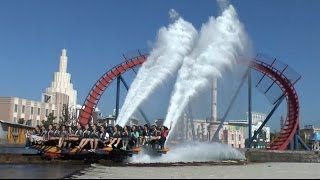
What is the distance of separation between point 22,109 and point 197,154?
401ft

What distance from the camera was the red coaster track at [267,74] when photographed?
175ft

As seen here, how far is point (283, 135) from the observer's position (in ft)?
190

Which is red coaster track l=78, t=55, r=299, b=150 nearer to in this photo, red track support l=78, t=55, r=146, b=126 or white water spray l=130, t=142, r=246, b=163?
red track support l=78, t=55, r=146, b=126

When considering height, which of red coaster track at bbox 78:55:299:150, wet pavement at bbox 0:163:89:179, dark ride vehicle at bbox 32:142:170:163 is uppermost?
red coaster track at bbox 78:55:299:150

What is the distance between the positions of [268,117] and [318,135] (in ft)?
187

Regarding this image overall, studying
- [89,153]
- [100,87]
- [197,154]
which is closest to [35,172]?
[89,153]

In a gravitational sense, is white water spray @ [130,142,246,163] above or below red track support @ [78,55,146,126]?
below

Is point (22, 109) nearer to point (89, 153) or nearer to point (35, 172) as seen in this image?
point (89, 153)

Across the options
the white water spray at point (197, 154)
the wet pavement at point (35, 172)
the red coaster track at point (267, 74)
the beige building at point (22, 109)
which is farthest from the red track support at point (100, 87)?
the beige building at point (22, 109)

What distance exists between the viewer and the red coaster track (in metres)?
53.5

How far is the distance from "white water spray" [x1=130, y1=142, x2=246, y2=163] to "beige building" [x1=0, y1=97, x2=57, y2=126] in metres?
114

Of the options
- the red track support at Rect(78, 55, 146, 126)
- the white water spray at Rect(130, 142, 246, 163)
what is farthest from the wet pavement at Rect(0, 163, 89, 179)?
the red track support at Rect(78, 55, 146, 126)

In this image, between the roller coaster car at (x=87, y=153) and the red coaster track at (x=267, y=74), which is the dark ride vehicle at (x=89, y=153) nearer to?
the roller coaster car at (x=87, y=153)

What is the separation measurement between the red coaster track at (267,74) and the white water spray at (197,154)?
22.2 metres
